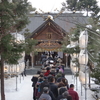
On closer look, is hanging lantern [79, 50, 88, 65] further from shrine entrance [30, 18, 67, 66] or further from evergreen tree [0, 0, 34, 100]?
shrine entrance [30, 18, 67, 66]

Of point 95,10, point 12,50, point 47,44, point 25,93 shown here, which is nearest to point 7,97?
point 25,93

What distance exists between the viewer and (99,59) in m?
8.27

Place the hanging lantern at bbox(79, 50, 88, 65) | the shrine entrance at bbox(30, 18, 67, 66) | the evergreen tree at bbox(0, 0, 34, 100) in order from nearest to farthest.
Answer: the hanging lantern at bbox(79, 50, 88, 65) < the evergreen tree at bbox(0, 0, 34, 100) < the shrine entrance at bbox(30, 18, 67, 66)

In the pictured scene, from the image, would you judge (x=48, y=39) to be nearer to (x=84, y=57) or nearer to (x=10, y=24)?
(x=10, y=24)

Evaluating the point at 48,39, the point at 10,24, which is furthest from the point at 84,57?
the point at 48,39

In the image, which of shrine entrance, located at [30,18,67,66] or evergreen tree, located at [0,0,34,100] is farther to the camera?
shrine entrance, located at [30,18,67,66]

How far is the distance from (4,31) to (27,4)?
160 cm

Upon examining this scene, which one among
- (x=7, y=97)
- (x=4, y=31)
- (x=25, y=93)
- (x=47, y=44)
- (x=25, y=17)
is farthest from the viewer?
(x=47, y=44)

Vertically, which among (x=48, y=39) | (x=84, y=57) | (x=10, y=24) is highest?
(x=48, y=39)

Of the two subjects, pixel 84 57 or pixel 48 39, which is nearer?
pixel 84 57

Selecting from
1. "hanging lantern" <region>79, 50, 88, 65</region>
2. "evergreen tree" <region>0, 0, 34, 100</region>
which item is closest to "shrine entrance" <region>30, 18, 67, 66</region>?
"evergreen tree" <region>0, 0, 34, 100</region>

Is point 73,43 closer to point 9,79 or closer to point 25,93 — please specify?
point 25,93

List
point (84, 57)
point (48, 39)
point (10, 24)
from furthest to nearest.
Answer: point (48, 39) → point (10, 24) → point (84, 57)

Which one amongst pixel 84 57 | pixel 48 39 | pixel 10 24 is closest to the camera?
pixel 84 57
